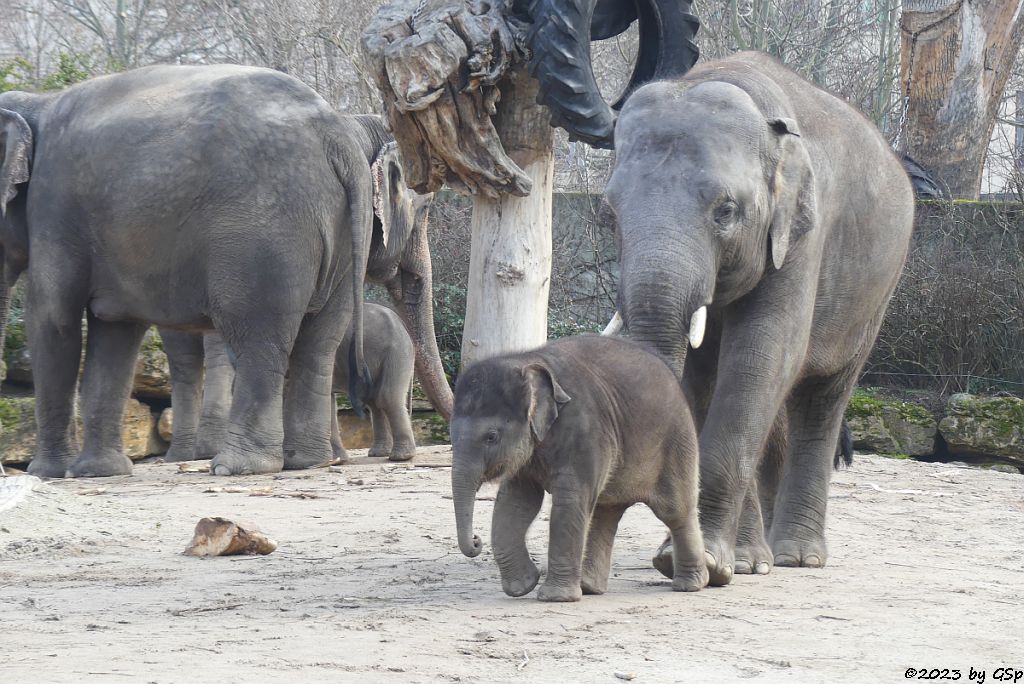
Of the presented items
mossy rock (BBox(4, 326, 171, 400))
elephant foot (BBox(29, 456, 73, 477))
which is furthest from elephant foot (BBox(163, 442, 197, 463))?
elephant foot (BBox(29, 456, 73, 477))

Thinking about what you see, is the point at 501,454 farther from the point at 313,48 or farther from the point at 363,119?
the point at 313,48

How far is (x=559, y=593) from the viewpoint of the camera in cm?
516

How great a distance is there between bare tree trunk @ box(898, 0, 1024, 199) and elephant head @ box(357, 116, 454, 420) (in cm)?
738

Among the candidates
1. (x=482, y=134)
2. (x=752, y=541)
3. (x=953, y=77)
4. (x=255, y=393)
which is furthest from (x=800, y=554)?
(x=953, y=77)

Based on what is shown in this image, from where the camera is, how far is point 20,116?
9.93 metres

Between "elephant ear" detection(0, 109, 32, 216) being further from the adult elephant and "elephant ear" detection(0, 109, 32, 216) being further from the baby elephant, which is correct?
the baby elephant

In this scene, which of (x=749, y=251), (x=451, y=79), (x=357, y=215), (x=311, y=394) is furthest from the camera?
(x=311, y=394)

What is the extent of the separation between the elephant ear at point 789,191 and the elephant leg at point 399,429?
5441mm

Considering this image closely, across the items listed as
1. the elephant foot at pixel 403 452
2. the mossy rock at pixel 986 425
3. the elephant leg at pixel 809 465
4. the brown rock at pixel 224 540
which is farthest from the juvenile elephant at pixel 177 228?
the mossy rock at pixel 986 425

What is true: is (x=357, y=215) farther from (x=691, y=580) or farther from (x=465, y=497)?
(x=465, y=497)

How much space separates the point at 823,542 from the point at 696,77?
217cm

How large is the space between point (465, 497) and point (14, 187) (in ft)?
19.7

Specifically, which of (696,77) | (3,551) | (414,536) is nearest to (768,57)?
(696,77)

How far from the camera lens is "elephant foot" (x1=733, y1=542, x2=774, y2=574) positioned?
6.18m
